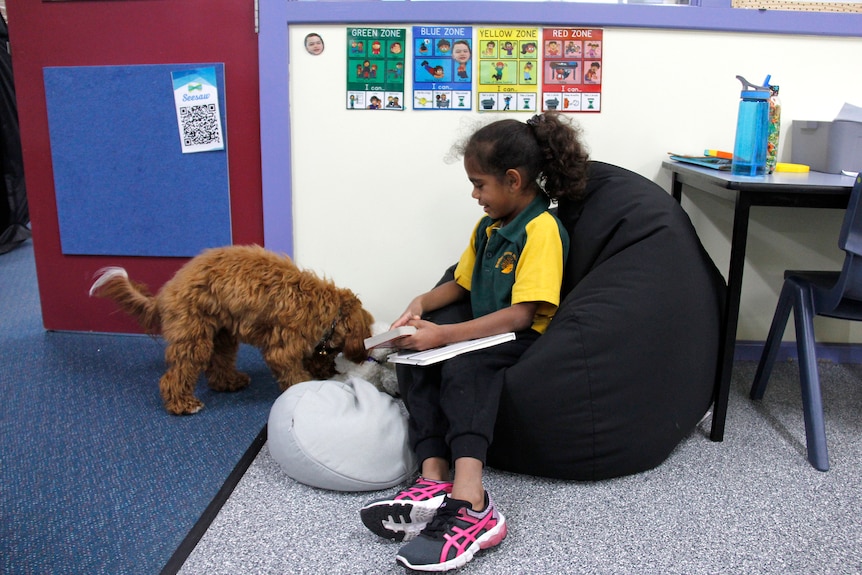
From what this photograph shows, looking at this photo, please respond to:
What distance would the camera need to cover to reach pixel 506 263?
6.04 ft

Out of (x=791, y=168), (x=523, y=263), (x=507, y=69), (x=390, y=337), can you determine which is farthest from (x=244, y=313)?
(x=791, y=168)

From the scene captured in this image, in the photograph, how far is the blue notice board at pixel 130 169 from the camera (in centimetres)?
254

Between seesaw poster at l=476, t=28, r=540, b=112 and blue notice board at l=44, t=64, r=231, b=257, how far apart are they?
3.19ft

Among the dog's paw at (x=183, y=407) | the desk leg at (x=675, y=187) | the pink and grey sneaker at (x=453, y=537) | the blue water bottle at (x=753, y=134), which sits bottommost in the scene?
the dog's paw at (x=183, y=407)

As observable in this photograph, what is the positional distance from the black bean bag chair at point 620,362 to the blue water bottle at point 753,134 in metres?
0.37

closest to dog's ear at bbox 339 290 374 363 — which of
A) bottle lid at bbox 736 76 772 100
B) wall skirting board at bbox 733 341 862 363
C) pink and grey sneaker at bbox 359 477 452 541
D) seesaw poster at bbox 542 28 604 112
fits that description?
pink and grey sneaker at bbox 359 477 452 541

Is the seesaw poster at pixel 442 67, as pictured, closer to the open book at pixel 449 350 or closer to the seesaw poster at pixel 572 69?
the seesaw poster at pixel 572 69

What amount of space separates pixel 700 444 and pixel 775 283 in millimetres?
957

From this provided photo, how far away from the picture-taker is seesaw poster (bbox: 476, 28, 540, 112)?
234 centimetres

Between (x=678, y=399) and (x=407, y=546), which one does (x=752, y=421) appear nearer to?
(x=678, y=399)

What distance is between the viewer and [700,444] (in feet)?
6.29

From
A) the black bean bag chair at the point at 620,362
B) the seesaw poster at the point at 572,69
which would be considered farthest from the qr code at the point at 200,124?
the black bean bag chair at the point at 620,362

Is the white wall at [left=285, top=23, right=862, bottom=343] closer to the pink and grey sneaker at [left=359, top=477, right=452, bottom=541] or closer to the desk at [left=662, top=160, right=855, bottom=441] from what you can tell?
the desk at [left=662, top=160, right=855, bottom=441]

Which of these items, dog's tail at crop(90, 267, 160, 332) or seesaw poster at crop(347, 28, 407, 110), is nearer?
dog's tail at crop(90, 267, 160, 332)
